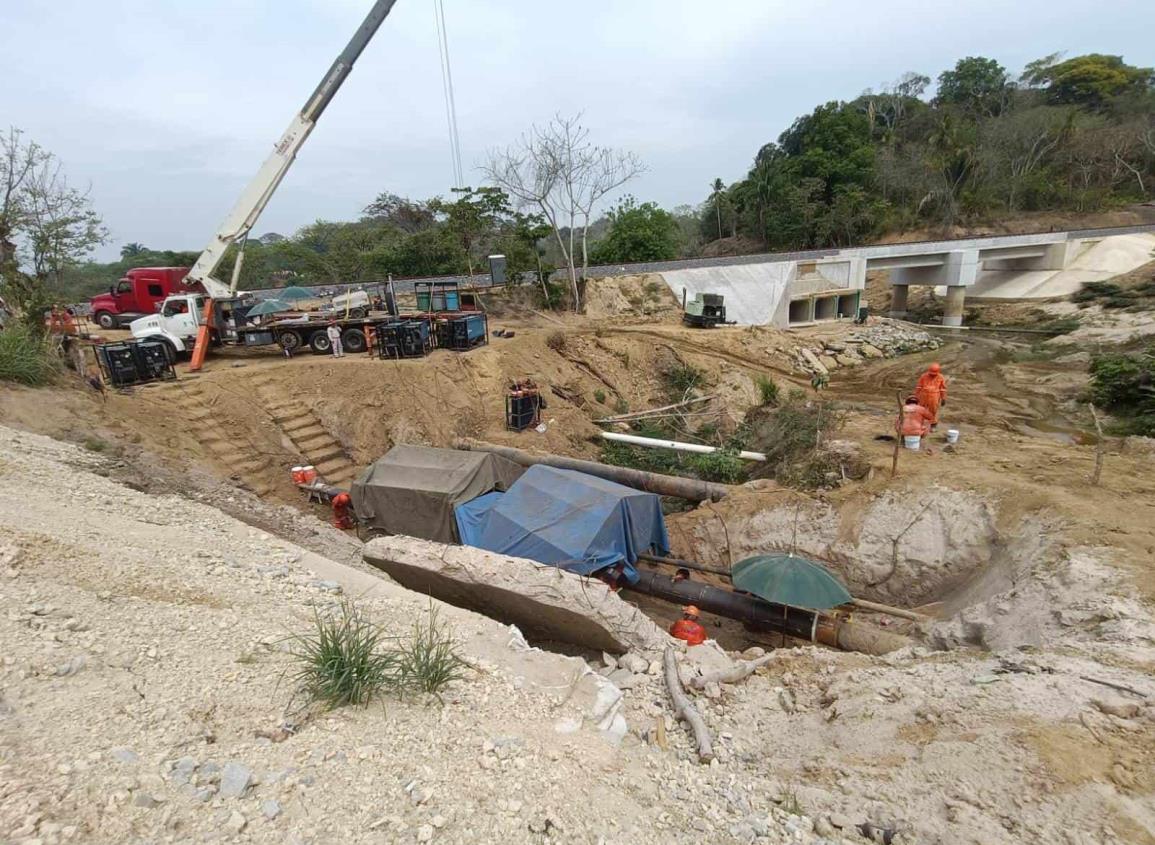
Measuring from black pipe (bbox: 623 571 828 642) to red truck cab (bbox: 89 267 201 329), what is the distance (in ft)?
60.7

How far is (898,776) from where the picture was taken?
156 inches

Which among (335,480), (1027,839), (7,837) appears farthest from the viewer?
(335,480)

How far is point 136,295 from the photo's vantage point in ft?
64.1

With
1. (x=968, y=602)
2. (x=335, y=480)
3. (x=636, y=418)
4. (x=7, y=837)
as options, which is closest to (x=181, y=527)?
(x=7, y=837)

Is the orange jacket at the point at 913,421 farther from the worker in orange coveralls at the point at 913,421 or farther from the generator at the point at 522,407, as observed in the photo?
the generator at the point at 522,407

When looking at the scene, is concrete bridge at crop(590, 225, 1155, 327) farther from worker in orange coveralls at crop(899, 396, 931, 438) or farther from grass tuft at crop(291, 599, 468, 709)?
grass tuft at crop(291, 599, 468, 709)

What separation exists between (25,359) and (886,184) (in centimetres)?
5538

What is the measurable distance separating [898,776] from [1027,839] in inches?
29.8

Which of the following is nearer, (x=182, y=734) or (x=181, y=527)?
(x=182, y=734)

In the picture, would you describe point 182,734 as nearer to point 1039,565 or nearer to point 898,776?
point 898,776

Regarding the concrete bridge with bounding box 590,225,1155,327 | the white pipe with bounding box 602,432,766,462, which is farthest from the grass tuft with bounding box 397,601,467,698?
the concrete bridge with bounding box 590,225,1155,327

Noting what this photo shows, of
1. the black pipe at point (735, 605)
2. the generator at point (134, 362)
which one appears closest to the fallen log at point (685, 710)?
the black pipe at point (735, 605)

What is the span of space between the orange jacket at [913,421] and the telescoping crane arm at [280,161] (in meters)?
16.2

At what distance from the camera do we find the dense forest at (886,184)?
38.8 metres
